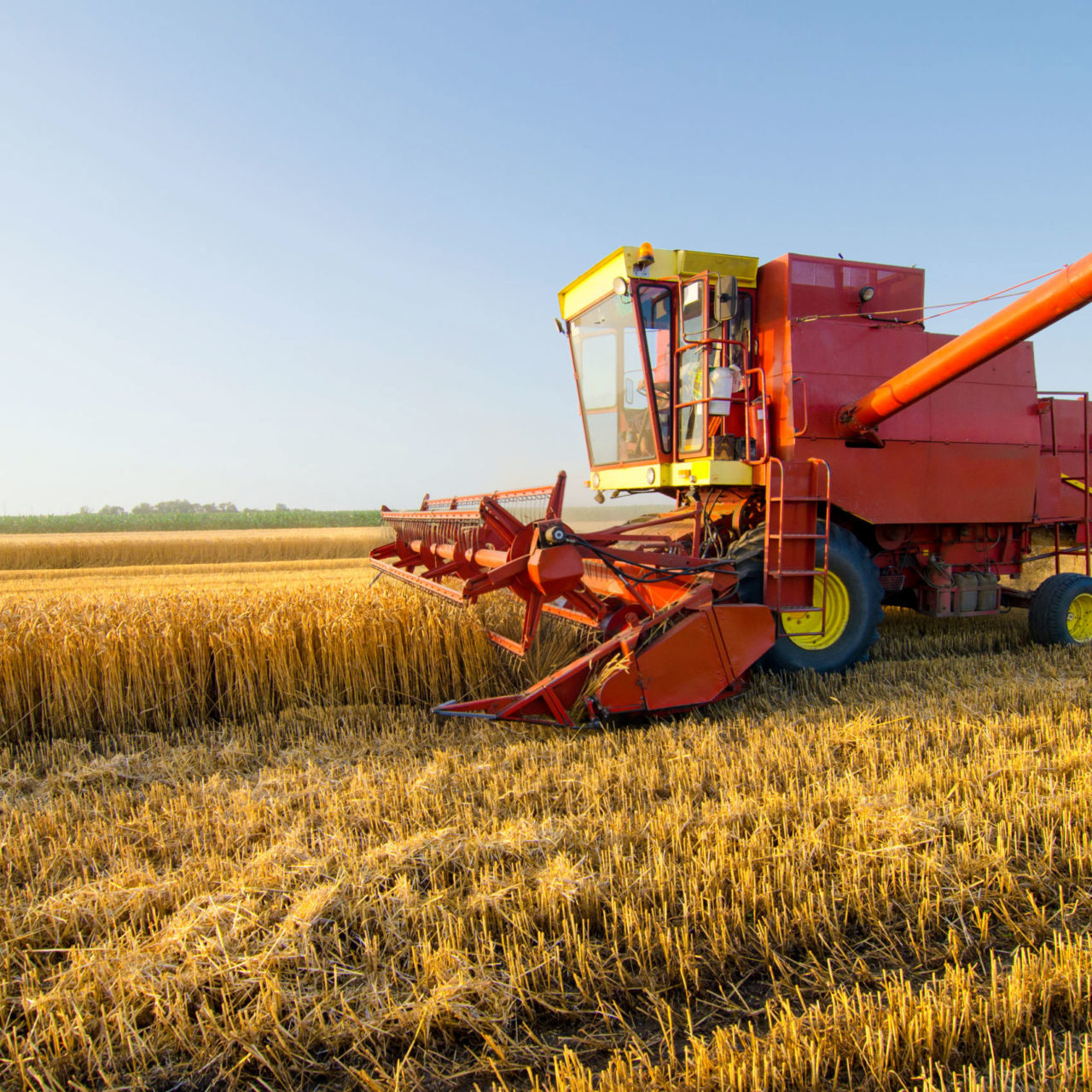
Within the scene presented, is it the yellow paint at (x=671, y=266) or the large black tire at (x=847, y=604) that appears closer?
the large black tire at (x=847, y=604)

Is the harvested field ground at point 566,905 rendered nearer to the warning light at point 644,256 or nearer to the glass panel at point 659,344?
the glass panel at point 659,344

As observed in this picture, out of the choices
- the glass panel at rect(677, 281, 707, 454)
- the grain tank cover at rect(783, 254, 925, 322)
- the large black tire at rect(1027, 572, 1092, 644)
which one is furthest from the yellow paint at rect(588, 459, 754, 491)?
the large black tire at rect(1027, 572, 1092, 644)

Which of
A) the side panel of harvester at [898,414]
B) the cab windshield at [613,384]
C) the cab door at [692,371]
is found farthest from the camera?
the cab windshield at [613,384]

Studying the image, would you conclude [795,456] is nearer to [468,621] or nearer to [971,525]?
[971,525]

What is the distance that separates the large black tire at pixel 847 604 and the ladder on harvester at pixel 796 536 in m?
0.09

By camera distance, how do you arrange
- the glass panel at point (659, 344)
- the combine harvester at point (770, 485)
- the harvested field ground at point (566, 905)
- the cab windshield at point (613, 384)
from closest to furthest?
the harvested field ground at point (566, 905), the combine harvester at point (770, 485), the glass panel at point (659, 344), the cab windshield at point (613, 384)

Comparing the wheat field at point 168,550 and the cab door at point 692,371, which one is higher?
the cab door at point 692,371

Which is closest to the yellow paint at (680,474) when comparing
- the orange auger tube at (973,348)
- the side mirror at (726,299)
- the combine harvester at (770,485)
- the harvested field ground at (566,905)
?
the combine harvester at (770,485)

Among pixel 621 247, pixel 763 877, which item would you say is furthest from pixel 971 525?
pixel 763 877

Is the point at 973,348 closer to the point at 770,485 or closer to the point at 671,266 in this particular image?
the point at 770,485

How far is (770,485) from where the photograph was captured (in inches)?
184

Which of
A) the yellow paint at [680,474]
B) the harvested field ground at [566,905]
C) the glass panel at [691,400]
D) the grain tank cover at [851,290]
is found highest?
the grain tank cover at [851,290]

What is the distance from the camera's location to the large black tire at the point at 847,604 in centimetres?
460

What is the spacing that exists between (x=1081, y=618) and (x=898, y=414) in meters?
2.35
